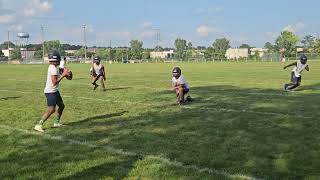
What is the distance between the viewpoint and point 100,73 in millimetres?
22391

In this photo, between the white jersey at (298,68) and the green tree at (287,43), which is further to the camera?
the green tree at (287,43)

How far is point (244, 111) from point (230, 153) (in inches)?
221

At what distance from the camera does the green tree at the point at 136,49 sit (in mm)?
148875

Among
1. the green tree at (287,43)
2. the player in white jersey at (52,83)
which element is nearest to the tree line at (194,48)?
the green tree at (287,43)

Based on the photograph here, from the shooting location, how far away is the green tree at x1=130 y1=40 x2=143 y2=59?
149 m

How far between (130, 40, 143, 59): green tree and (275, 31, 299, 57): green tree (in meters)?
44.8

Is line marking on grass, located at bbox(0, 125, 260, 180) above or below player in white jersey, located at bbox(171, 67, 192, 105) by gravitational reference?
below

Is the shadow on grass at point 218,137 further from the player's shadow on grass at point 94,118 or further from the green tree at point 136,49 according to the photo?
the green tree at point 136,49

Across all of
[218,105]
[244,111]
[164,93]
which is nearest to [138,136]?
[244,111]

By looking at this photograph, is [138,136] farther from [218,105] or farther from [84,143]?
[218,105]

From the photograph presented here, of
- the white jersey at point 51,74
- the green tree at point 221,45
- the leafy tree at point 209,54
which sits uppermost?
the green tree at point 221,45

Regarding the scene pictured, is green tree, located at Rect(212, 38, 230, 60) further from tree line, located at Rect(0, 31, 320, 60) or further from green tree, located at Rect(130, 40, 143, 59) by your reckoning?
green tree, located at Rect(130, 40, 143, 59)

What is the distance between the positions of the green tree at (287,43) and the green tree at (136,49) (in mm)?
44827

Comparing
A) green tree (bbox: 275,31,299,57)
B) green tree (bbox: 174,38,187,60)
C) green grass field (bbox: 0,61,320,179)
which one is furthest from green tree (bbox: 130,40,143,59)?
green grass field (bbox: 0,61,320,179)
